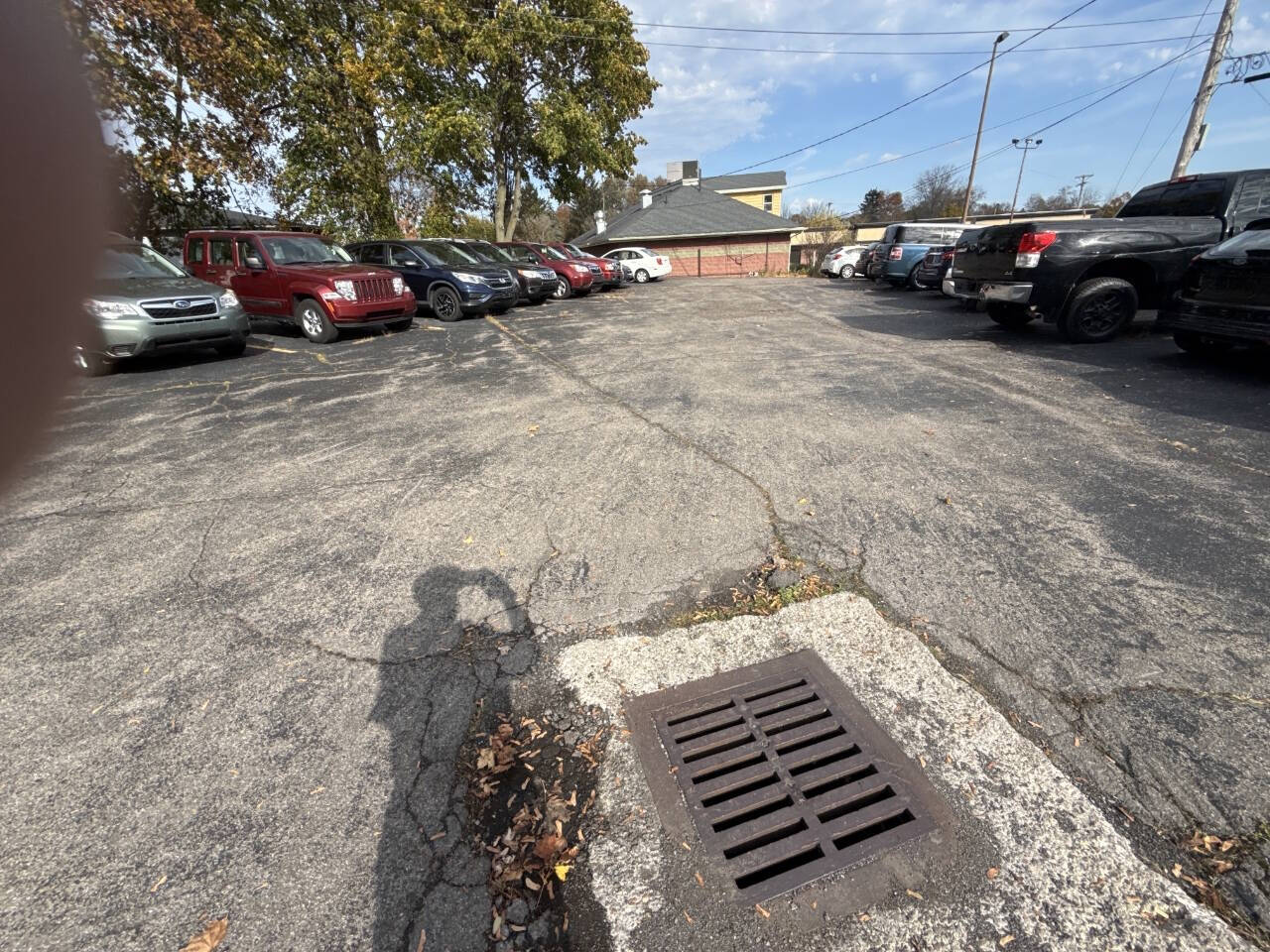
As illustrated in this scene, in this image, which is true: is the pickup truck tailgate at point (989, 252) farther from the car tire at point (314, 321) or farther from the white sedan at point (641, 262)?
the white sedan at point (641, 262)

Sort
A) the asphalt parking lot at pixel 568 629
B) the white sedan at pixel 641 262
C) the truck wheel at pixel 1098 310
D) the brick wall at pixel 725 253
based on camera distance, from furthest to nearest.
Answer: the brick wall at pixel 725 253 < the white sedan at pixel 641 262 < the truck wheel at pixel 1098 310 < the asphalt parking lot at pixel 568 629

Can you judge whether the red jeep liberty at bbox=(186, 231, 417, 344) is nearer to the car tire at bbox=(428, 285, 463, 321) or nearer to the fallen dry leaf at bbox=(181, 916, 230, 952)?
the car tire at bbox=(428, 285, 463, 321)

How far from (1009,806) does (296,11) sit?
76.0ft

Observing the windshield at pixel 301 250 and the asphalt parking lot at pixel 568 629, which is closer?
the asphalt parking lot at pixel 568 629

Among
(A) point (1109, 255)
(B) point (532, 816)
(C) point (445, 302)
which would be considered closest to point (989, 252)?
(A) point (1109, 255)

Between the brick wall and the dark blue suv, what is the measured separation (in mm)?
21719

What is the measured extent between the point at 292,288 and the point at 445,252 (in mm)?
4206

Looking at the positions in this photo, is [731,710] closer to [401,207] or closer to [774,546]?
[774,546]

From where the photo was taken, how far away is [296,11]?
53.2 ft

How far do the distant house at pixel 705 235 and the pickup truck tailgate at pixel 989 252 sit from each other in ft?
79.7

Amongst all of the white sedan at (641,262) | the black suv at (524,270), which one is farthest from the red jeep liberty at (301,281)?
the white sedan at (641,262)

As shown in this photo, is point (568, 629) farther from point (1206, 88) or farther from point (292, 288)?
point (1206, 88)

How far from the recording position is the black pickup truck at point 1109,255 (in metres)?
7.25

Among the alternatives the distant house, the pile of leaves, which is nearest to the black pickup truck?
the pile of leaves
